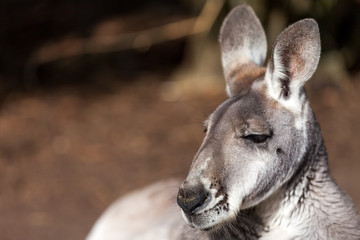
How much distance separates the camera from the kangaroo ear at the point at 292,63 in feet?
12.1

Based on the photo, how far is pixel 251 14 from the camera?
4.36m

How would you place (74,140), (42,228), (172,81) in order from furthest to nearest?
(172,81)
(74,140)
(42,228)

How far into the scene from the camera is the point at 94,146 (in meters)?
8.55

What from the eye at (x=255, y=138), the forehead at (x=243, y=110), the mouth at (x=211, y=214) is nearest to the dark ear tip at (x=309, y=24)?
the forehead at (x=243, y=110)

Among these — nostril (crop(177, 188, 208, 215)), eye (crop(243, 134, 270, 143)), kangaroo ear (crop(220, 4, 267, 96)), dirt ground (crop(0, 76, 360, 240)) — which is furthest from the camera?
dirt ground (crop(0, 76, 360, 240))

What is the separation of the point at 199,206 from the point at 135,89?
6851mm

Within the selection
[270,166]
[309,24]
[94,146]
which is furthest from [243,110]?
[94,146]

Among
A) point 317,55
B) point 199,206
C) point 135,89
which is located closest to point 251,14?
point 317,55

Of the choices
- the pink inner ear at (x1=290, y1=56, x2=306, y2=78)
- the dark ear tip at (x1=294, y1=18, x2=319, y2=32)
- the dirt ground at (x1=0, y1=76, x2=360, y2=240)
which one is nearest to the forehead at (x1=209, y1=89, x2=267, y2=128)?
the pink inner ear at (x1=290, y1=56, x2=306, y2=78)

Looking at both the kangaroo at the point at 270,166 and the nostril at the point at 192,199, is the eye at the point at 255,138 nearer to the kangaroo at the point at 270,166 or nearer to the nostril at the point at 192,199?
the kangaroo at the point at 270,166

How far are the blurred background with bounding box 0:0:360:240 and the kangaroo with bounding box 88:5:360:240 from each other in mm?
3186

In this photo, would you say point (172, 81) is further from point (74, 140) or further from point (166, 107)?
point (74, 140)

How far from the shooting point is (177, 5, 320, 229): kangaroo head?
341 cm

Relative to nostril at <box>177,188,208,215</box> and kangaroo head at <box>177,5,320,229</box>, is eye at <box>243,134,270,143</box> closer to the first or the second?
kangaroo head at <box>177,5,320,229</box>
